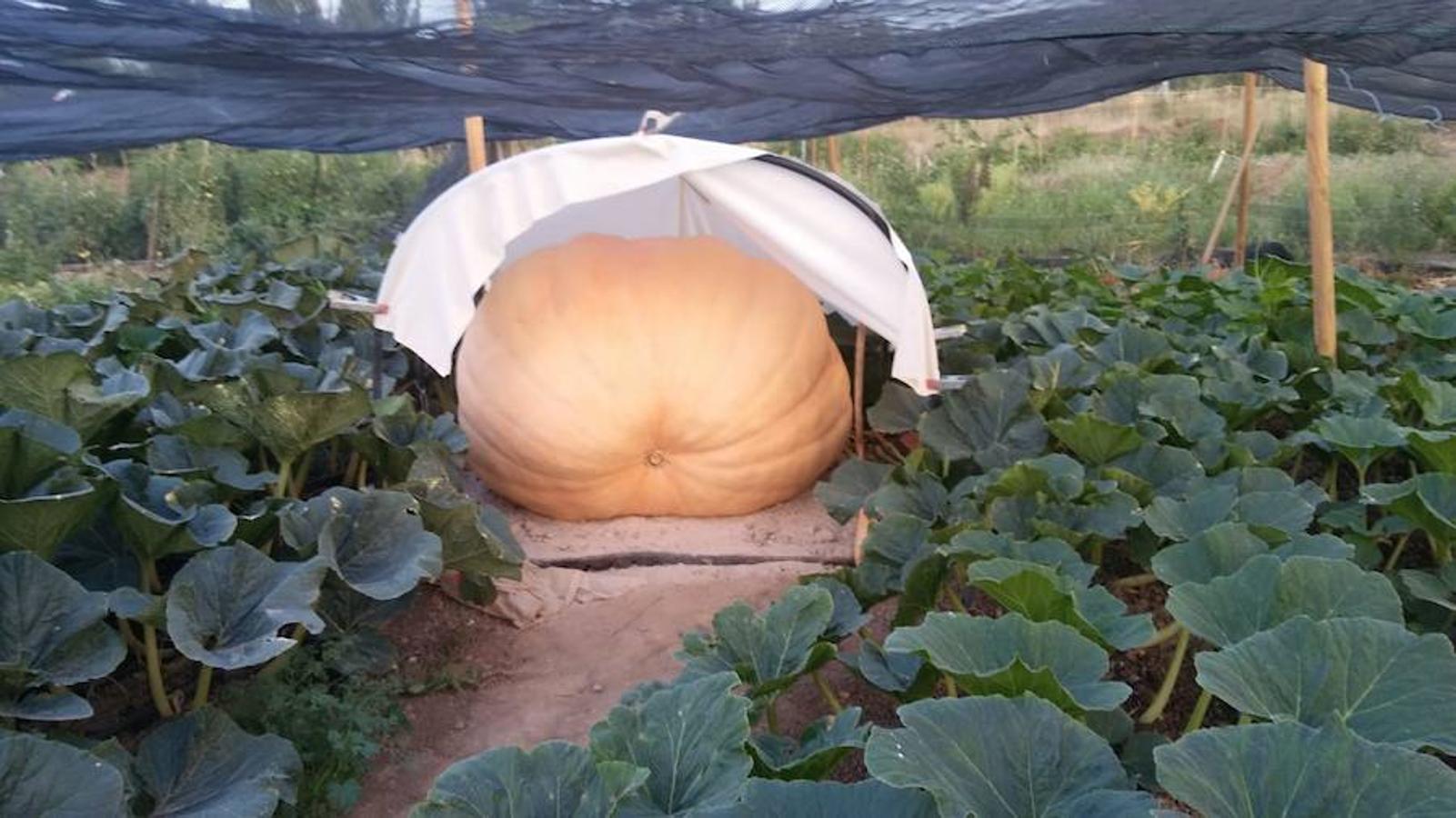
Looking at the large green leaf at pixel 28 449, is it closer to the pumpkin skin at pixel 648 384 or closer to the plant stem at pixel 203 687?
the plant stem at pixel 203 687

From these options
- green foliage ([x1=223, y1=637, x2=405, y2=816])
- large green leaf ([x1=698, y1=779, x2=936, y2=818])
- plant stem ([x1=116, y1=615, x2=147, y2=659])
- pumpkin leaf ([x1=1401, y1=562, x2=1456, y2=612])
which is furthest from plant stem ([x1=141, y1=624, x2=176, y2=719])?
pumpkin leaf ([x1=1401, y1=562, x2=1456, y2=612])

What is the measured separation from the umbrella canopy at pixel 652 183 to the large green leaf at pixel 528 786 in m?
1.95

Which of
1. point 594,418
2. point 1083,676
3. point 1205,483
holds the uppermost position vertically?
point 1083,676

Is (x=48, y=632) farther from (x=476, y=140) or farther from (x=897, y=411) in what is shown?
(x=476, y=140)

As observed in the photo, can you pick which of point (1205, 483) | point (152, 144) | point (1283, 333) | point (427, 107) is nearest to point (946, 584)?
point (1205, 483)

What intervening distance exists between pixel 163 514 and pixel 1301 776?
2160mm

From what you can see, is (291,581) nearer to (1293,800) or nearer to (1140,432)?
(1293,800)

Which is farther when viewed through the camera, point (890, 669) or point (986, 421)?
point (986, 421)

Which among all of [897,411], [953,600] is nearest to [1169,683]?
[953,600]

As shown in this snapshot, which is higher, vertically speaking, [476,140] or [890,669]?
[476,140]

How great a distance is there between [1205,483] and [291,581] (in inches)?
78.4

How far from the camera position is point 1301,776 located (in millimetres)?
1327

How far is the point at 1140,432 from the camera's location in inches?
129

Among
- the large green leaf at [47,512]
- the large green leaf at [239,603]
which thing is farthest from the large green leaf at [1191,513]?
the large green leaf at [47,512]
